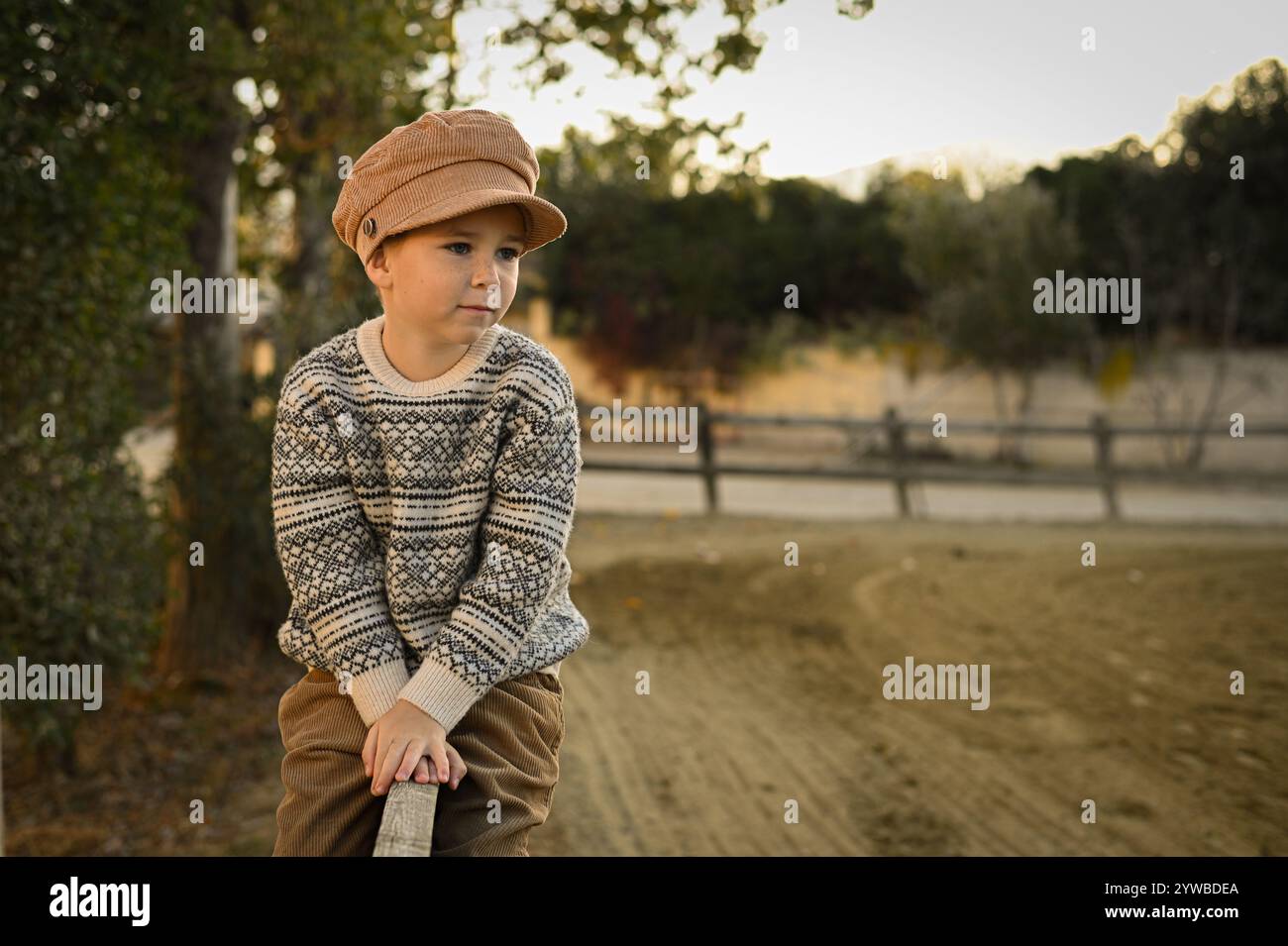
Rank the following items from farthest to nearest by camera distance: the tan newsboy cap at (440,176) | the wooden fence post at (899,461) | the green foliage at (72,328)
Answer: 1. the wooden fence post at (899,461)
2. the green foliage at (72,328)
3. the tan newsboy cap at (440,176)

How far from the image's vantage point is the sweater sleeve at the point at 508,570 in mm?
1829

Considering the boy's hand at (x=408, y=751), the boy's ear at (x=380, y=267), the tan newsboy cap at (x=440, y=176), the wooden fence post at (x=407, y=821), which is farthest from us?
the boy's ear at (x=380, y=267)

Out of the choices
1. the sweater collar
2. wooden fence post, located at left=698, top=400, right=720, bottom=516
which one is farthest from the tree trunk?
wooden fence post, located at left=698, top=400, right=720, bottom=516

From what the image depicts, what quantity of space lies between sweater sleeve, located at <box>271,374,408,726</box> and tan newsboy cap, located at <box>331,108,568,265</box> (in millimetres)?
327

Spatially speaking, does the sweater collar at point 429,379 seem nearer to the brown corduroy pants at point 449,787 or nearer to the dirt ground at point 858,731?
the brown corduroy pants at point 449,787

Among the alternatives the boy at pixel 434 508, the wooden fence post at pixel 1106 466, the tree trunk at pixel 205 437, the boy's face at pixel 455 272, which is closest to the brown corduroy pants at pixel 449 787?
the boy at pixel 434 508

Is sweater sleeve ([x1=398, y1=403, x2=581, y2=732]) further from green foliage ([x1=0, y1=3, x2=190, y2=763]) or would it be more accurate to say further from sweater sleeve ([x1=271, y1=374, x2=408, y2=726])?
green foliage ([x1=0, y1=3, x2=190, y2=763])

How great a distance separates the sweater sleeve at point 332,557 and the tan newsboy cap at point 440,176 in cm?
33

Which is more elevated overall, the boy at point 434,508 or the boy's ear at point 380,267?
the boy's ear at point 380,267

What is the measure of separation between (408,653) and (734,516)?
10555 millimetres

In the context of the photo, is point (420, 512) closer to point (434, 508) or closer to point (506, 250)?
point (434, 508)

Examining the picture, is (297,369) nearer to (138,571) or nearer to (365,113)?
(138,571)

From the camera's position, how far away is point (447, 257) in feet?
6.29
